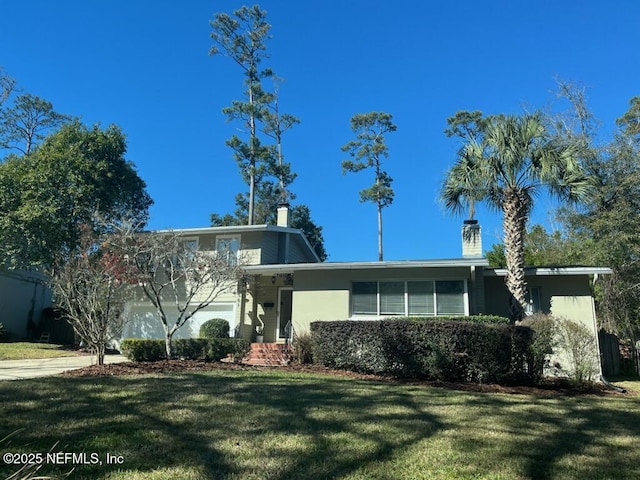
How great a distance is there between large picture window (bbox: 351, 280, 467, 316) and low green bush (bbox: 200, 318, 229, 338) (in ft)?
16.8

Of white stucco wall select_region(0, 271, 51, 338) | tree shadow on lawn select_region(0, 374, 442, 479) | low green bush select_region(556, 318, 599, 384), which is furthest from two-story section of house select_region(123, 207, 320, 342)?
tree shadow on lawn select_region(0, 374, 442, 479)

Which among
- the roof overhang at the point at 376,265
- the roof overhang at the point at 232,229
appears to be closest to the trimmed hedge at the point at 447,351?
the roof overhang at the point at 376,265

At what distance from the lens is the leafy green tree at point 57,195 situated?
19.7m

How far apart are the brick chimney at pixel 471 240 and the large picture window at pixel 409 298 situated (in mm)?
1779

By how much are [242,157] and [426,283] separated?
2070 centimetres

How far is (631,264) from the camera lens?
1856cm

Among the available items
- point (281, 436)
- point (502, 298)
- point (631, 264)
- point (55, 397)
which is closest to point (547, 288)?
point (502, 298)

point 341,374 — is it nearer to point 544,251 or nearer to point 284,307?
point 284,307

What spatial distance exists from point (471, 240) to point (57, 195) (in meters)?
16.9

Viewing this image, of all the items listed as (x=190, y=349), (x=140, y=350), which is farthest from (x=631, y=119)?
(x=140, y=350)

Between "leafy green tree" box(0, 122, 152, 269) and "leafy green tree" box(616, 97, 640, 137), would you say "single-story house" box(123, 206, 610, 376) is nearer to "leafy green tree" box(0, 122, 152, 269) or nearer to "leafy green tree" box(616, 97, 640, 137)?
"leafy green tree" box(0, 122, 152, 269)

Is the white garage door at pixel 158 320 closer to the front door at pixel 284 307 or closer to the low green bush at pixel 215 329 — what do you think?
the low green bush at pixel 215 329

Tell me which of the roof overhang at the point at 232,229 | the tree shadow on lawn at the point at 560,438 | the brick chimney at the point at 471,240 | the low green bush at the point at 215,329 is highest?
the roof overhang at the point at 232,229

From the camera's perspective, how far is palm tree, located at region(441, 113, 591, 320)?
45.1 ft
